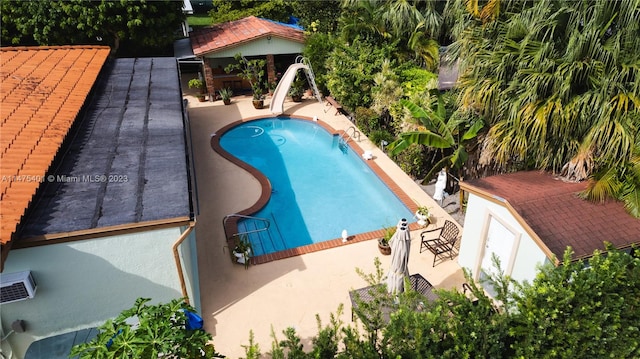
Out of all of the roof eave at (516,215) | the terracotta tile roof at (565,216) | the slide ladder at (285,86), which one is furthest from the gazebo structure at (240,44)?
the terracotta tile roof at (565,216)

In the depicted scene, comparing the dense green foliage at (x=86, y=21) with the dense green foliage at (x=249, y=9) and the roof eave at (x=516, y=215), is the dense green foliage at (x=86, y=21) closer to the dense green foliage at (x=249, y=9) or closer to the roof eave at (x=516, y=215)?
the dense green foliage at (x=249, y=9)

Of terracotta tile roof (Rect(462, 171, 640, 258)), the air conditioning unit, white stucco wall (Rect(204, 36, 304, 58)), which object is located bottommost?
the air conditioning unit

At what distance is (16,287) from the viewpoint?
297 inches

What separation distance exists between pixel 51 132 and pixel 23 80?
18.1 ft

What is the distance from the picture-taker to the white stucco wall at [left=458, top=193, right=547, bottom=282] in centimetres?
926

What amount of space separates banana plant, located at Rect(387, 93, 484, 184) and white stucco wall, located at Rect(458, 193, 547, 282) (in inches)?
114

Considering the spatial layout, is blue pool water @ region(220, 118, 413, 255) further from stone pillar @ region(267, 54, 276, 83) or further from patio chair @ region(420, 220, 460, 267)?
stone pillar @ region(267, 54, 276, 83)

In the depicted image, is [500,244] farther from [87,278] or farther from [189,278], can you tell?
[87,278]

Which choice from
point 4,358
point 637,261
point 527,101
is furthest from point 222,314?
point 527,101

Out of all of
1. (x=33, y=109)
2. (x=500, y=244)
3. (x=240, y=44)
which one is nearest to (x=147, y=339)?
(x=500, y=244)

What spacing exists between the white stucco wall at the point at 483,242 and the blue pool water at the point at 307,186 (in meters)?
3.93

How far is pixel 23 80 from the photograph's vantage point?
14.0 m

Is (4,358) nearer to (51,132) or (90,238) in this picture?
(90,238)

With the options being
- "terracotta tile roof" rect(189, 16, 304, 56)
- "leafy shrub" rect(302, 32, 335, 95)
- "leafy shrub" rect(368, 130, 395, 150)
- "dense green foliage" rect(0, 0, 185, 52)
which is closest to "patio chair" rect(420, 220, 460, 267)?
"leafy shrub" rect(368, 130, 395, 150)
